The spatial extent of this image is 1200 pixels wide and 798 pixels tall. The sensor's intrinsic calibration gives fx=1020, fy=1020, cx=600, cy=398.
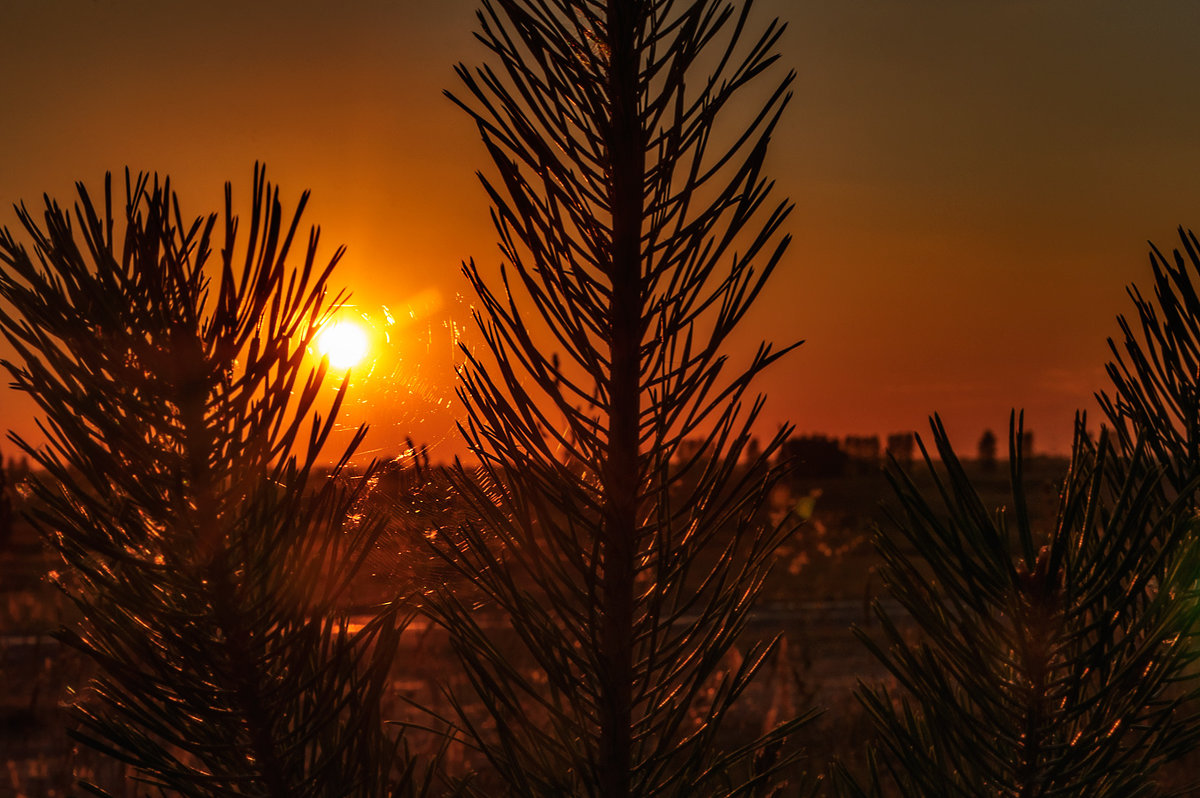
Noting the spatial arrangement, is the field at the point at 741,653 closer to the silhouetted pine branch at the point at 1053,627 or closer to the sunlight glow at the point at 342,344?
the silhouetted pine branch at the point at 1053,627

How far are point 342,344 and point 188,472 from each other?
0.66ft

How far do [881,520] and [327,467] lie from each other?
65cm

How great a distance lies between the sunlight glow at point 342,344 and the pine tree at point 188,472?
0.04m

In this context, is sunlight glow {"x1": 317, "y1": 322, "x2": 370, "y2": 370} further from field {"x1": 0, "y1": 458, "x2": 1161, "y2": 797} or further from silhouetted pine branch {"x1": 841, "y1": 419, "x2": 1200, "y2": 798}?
silhouetted pine branch {"x1": 841, "y1": 419, "x2": 1200, "y2": 798}

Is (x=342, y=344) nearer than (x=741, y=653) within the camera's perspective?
Yes

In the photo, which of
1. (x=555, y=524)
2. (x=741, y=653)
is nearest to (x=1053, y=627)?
(x=555, y=524)

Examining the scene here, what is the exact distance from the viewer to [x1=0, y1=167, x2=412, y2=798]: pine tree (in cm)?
97

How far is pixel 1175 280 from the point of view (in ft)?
4.03

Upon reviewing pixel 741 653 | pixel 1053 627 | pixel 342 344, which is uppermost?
pixel 342 344

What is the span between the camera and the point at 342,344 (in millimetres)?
1083

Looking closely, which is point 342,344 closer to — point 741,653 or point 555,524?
point 555,524

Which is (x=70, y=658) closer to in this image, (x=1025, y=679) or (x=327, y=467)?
(x=327, y=467)

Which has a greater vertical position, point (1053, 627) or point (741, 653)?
point (1053, 627)

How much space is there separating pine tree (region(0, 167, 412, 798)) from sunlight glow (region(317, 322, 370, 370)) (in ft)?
0.12
